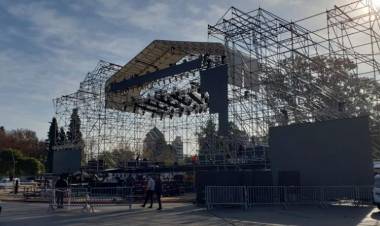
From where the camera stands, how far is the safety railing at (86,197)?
18891mm

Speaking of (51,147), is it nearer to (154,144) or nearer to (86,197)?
(154,144)

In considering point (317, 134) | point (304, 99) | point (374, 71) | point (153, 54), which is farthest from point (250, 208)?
point (153, 54)

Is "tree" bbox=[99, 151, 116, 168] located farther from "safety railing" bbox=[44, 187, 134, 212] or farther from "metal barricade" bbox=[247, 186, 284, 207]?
"metal barricade" bbox=[247, 186, 284, 207]

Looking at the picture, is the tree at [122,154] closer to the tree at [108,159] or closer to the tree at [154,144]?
the tree at [108,159]

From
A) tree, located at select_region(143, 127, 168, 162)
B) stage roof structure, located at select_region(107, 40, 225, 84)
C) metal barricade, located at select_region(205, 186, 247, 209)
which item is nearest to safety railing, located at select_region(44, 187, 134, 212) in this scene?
metal barricade, located at select_region(205, 186, 247, 209)

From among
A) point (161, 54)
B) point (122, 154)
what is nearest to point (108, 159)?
point (122, 154)

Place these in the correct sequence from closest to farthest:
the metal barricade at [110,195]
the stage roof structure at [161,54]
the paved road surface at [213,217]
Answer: the paved road surface at [213,217]
the metal barricade at [110,195]
the stage roof structure at [161,54]

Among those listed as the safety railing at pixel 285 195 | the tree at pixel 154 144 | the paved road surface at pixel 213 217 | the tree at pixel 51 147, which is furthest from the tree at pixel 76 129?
the safety railing at pixel 285 195

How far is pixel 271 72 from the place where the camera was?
28.4 m

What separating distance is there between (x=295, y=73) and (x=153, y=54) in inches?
538

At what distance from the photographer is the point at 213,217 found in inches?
611

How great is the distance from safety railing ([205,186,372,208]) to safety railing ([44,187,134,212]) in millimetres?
3916

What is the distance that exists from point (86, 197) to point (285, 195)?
8.40 metres

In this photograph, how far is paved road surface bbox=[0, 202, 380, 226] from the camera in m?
14.0
